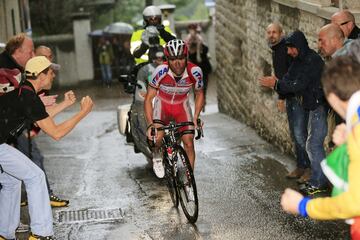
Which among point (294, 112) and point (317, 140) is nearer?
point (317, 140)

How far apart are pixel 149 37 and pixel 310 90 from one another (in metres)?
3.42

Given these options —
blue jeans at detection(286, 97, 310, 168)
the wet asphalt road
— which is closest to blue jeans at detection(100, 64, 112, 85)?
the wet asphalt road

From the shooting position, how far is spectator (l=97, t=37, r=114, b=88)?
34.9 m

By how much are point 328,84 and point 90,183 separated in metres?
7.02

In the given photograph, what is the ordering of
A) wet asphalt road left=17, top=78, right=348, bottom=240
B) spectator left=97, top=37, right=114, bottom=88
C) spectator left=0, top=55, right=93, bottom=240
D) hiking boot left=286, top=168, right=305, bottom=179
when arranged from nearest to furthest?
spectator left=0, top=55, right=93, bottom=240 < wet asphalt road left=17, top=78, right=348, bottom=240 < hiking boot left=286, top=168, right=305, bottom=179 < spectator left=97, top=37, right=114, bottom=88

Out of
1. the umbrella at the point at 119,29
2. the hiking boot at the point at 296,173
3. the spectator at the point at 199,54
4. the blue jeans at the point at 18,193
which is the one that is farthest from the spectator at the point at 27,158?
the umbrella at the point at 119,29

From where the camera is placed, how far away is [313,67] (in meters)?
8.68

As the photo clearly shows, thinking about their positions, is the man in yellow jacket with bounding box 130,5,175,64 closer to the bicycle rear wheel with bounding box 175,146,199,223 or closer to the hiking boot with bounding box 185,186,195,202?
the bicycle rear wheel with bounding box 175,146,199,223

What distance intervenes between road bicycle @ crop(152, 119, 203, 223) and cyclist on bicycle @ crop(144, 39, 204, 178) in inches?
3.9

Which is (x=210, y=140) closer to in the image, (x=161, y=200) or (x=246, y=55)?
(x=246, y=55)

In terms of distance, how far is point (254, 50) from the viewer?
14945mm

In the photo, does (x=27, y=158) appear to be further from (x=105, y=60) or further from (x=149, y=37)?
(x=105, y=60)

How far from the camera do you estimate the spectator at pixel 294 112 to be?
959 centimetres

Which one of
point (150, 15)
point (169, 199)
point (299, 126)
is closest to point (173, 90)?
point (169, 199)
